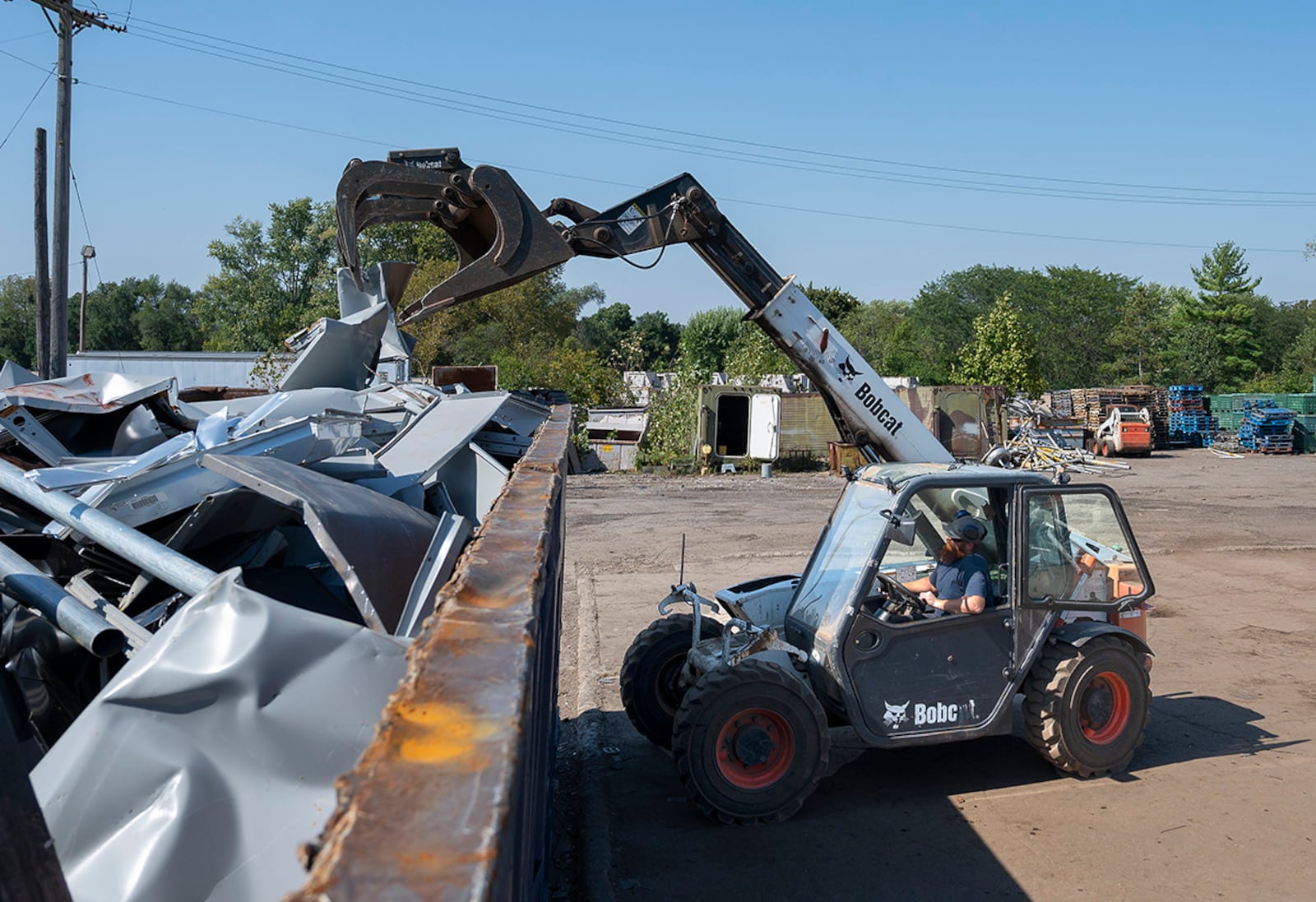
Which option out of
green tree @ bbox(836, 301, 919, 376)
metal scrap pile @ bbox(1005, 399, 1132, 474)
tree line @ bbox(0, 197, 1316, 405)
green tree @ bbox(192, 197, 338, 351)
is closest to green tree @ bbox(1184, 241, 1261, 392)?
tree line @ bbox(0, 197, 1316, 405)

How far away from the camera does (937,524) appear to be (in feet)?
20.6

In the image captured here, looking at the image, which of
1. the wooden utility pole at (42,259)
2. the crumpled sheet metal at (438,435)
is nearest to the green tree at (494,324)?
the wooden utility pole at (42,259)

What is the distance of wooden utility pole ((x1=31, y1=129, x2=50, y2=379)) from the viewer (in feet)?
52.1

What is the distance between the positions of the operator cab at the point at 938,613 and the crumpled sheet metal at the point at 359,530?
3435mm

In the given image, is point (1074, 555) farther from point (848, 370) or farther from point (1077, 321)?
point (1077, 321)

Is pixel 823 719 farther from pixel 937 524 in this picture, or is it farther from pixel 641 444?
pixel 641 444

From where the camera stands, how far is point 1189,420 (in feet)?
123

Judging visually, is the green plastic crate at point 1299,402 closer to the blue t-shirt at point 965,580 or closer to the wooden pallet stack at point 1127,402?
the wooden pallet stack at point 1127,402

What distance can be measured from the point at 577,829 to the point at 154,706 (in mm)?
4453

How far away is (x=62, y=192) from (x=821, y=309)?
3979cm

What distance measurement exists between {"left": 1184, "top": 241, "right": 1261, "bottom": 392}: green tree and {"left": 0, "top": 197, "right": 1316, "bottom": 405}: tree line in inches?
3.8

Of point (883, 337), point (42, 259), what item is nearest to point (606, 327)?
point (883, 337)

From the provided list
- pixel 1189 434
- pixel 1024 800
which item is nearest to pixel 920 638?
pixel 1024 800

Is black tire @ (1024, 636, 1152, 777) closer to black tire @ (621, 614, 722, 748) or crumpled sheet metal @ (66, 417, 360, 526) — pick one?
black tire @ (621, 614, 722, 748)
